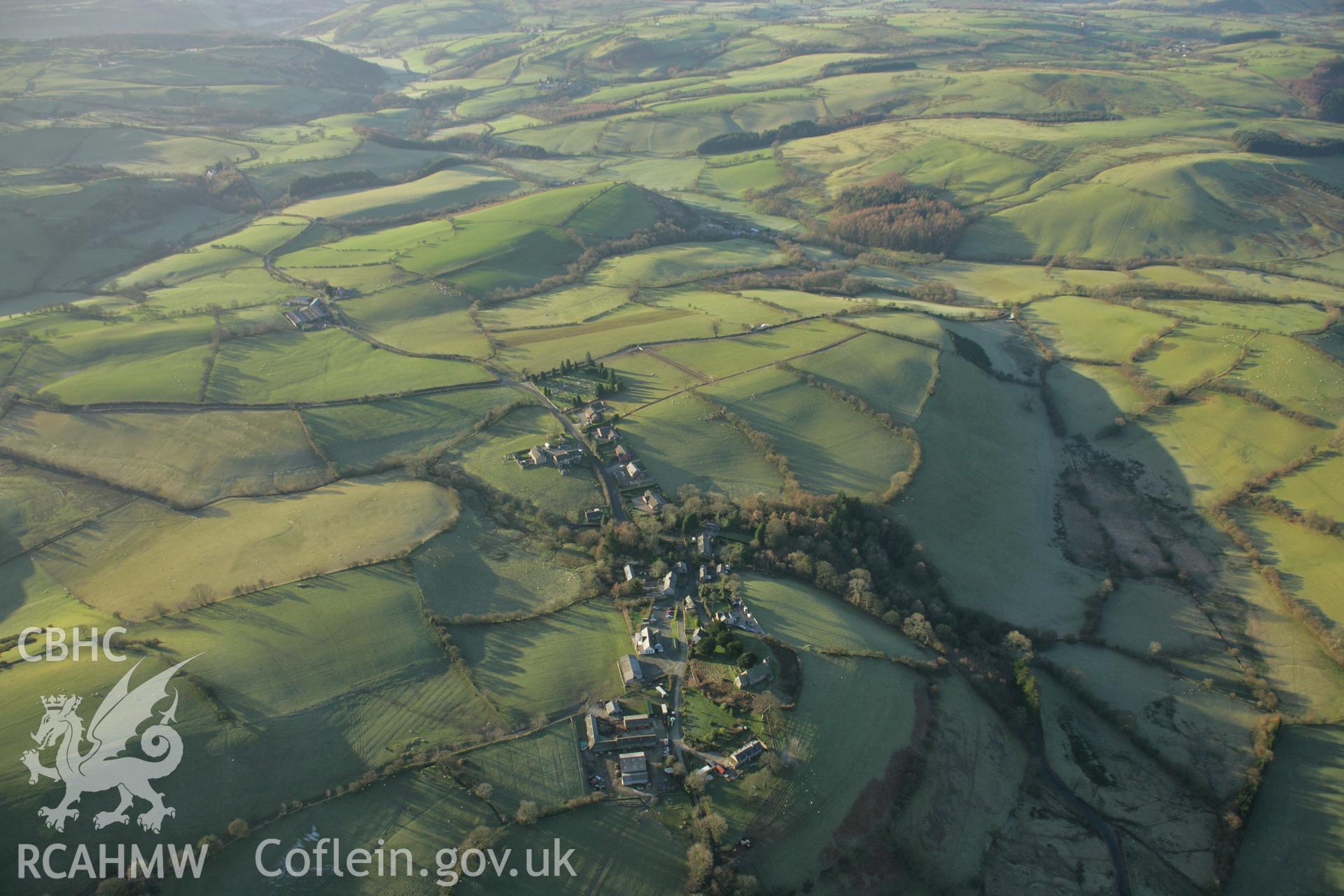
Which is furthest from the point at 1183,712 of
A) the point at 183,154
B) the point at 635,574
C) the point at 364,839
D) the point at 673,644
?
the point at 183,154

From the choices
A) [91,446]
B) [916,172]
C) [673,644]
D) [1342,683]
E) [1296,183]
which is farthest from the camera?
[916,172]

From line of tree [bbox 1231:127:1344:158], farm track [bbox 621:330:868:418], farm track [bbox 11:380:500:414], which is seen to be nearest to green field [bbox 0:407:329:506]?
farm track [bbox 11:380:500:414]

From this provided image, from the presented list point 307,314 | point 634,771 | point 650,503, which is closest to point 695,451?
point 650,503

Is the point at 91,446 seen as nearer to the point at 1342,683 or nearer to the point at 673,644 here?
the point at 673,644

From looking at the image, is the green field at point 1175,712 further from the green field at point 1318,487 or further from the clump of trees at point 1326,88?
the clump of trees at point 1326,88

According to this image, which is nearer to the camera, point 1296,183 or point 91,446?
point 91,446

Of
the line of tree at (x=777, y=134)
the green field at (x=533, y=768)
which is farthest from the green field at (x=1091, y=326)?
the line of tree at (x=777, y=134)

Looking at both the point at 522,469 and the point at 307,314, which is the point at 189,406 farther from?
the point at 522,469
